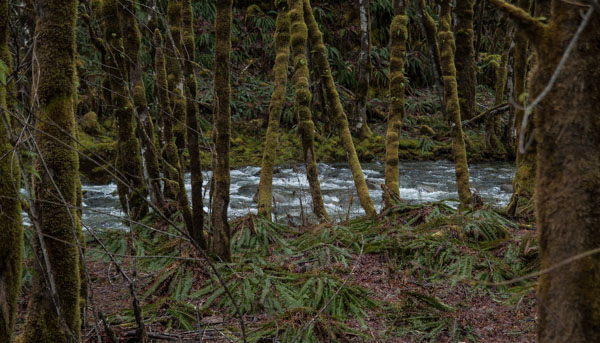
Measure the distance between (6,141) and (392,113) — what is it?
194 inches

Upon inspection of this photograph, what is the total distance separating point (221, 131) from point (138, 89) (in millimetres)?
2193

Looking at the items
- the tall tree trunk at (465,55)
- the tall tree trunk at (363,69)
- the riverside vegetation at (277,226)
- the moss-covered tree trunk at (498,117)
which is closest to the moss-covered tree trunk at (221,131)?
the riverside vegetation at (277,226)

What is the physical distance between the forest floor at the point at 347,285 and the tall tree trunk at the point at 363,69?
7.94 meters

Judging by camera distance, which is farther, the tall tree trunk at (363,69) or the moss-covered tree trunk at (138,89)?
the tall tree trunk at (363,69)

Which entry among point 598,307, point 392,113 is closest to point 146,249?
point 392,113

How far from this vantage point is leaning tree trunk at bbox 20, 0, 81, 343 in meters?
1.92

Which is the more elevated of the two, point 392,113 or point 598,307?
point 392,113

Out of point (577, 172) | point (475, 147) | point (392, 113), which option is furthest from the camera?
point (475, 147)

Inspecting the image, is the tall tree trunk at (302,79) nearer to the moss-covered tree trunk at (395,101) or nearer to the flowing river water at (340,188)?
the moss-covered tree trunk at (395,101)

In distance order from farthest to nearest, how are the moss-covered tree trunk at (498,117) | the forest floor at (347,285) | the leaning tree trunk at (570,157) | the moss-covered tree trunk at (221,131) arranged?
the moss-covered tree trunk at (498,117)
the moss-covered tree trunk at (221,131)
the forest floor at (347,285)
the leaning tree trunk at (570,157)

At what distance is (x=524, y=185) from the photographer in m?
5.48

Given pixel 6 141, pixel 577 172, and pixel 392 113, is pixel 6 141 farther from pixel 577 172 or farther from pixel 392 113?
pixel 392 113

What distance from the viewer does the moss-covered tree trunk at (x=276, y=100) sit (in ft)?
18.8

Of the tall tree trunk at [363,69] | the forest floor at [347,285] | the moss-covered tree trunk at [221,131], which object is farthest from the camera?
the tall tree trunk at [363,69]
